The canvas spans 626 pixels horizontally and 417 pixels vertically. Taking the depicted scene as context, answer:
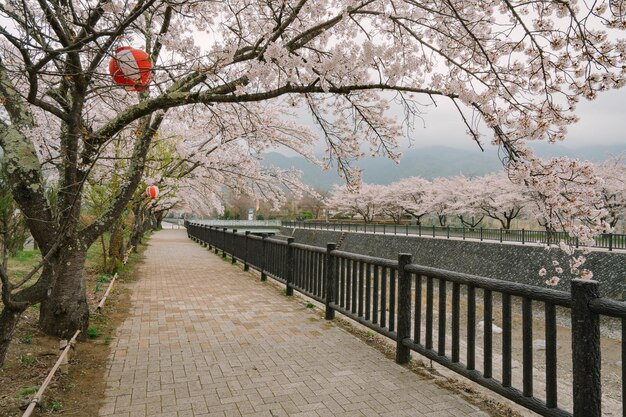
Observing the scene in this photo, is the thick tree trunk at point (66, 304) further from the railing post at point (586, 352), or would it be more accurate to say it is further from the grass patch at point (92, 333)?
the railing post at point (586, 352)

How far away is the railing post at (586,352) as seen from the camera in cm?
265

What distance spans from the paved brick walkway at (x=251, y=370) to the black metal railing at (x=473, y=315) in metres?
0.35

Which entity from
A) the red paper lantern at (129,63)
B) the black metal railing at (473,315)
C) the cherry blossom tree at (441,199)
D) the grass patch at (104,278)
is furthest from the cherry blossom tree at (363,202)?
the red paper lantern at (129,63)

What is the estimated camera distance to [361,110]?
6.47 m

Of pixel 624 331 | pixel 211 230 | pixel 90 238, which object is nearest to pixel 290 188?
pixel 211 230

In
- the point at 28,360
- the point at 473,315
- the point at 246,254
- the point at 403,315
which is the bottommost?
the point at 28,360

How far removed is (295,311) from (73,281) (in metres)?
3.51

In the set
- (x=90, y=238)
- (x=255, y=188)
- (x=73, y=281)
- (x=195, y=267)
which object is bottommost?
(x=195, y=267)

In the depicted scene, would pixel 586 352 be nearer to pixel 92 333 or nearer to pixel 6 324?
pixel 6 324

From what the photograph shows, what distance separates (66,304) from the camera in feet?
17.4

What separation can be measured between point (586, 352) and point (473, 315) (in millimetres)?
1154

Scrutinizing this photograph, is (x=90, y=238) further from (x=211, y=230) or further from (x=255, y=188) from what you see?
(x=211, y=230)

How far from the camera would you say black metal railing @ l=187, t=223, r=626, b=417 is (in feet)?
8.87

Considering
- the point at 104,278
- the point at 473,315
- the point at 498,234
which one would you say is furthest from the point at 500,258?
the point at 473,315
